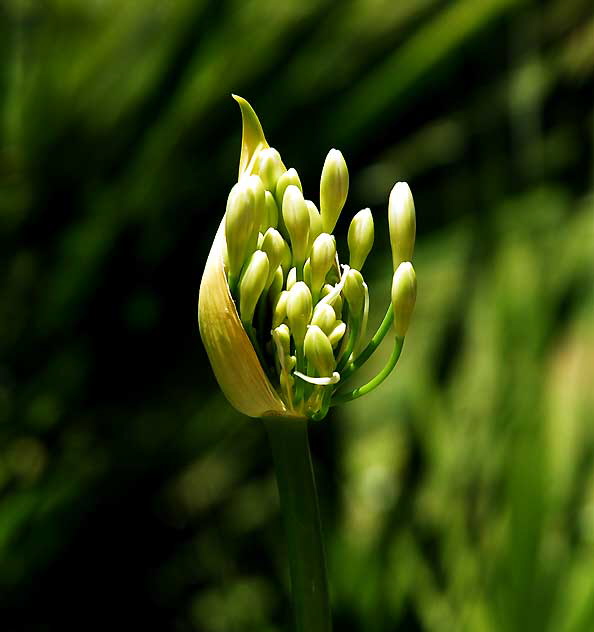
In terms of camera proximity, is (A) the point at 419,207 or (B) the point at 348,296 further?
(A) the point at 419,207

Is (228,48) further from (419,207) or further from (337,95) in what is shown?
(419,207)

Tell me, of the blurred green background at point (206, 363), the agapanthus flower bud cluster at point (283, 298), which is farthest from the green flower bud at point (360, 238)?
the blurred green background at point (206, 363)

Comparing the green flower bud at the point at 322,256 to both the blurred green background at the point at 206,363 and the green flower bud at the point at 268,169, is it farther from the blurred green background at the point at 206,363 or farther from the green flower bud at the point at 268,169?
the blurred green background at the point at 206,363

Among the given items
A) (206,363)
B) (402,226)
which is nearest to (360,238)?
(402,226)

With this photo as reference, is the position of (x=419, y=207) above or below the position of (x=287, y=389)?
above

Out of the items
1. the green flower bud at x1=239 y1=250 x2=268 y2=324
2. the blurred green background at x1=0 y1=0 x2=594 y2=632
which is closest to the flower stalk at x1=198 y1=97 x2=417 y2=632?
the green flower bud at x1=239 y1=250 x2=268 y2=324

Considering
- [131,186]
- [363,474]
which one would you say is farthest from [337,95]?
[363,474]

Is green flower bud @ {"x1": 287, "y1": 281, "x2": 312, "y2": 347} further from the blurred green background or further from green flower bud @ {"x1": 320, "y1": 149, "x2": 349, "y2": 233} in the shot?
the blurred green background

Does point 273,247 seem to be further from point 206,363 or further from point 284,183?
point 206,363
